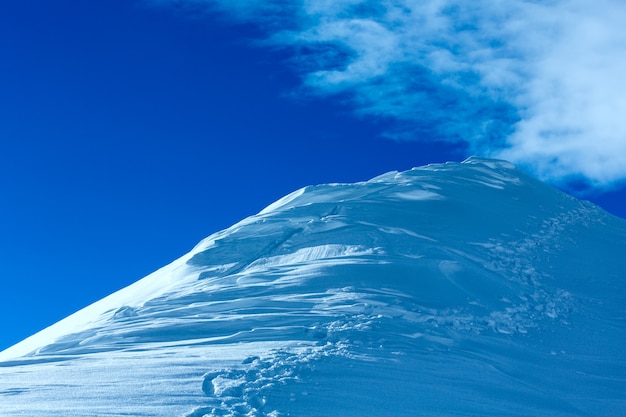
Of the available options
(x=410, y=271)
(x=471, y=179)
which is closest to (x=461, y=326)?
(x=410, y=271)

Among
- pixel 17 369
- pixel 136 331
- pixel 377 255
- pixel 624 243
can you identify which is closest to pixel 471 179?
pixel 624 243

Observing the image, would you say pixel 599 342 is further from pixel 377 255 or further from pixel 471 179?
pixel 471 179

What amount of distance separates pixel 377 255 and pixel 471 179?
610 centimetres

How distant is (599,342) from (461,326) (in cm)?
189

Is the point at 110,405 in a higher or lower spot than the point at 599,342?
lower

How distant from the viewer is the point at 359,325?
8391 mm

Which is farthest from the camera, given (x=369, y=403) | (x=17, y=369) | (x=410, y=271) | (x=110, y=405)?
(x=410, y=271)

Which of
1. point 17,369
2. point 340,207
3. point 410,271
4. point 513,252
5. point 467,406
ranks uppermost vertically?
point 340,207

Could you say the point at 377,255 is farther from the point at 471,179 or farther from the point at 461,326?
the point at 471,179

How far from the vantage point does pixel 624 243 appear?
561 inches

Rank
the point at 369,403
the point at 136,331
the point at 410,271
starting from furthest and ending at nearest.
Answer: the point at 410,271 → the point at 136,331 → the point at 369,403

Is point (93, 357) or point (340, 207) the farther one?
point (340, 207)

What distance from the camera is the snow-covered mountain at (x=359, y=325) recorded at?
6559 millimetres

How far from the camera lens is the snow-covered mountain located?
6559 mm
